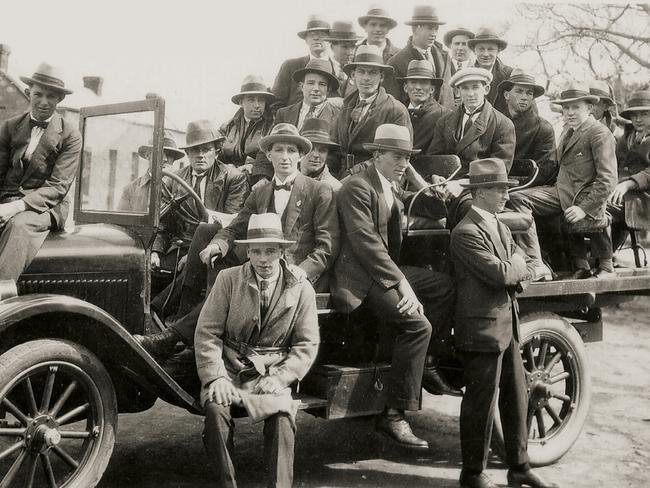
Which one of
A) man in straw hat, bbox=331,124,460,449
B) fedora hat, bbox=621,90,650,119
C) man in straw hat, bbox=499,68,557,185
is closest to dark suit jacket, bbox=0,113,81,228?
man in straw hat, bbox=331,124,460,449

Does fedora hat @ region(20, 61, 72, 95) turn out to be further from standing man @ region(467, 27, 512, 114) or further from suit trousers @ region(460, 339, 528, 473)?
standing man @ region(467, 27, 512, 114)

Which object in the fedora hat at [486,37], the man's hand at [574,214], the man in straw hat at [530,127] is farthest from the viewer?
the fedora hat at [486,37]

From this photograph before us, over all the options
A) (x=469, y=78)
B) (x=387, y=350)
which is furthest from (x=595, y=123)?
(x=387, y=350)

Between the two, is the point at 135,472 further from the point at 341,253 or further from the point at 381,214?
the point at 381,214

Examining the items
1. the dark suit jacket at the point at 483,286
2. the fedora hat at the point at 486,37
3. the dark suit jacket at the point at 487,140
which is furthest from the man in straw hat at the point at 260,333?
the fedora hat at the point at 486,37

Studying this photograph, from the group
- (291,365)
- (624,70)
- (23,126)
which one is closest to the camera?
(291,365)

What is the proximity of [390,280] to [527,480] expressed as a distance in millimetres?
1448

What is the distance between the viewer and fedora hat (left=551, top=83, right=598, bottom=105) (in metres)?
5.62

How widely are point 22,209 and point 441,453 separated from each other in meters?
3.18

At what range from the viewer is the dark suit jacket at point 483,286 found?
169 inches

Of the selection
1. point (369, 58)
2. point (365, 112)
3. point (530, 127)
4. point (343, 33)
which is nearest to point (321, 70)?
point (369, 58)

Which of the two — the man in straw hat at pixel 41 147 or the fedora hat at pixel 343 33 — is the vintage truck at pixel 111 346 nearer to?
the man in straw hat at pixel 41 147

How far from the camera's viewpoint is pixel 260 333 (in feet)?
13.1

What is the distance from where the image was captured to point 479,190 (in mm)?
4473
